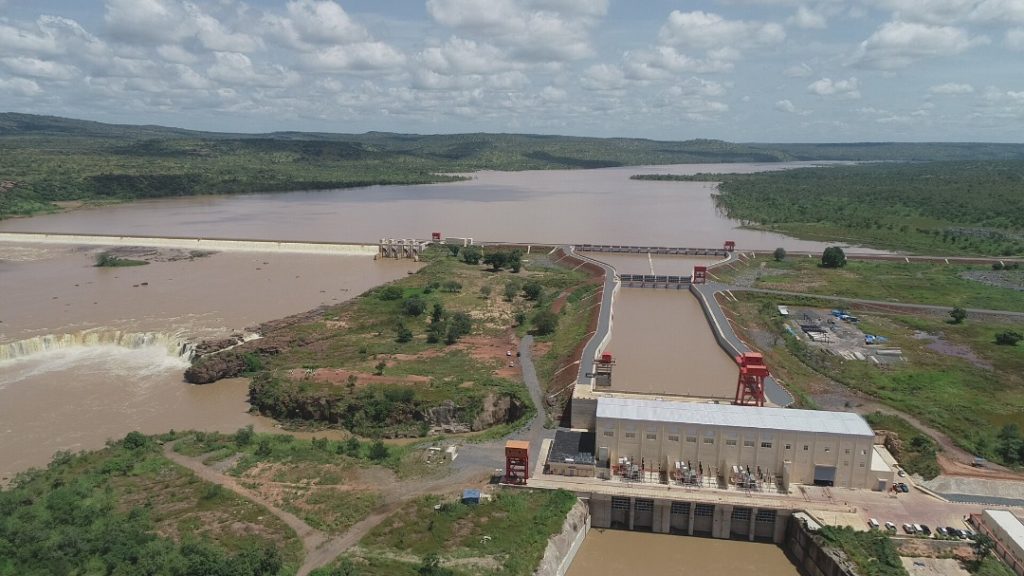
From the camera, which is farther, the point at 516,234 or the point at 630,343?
the point at 516,234

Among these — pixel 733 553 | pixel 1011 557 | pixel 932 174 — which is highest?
pixel 932 174

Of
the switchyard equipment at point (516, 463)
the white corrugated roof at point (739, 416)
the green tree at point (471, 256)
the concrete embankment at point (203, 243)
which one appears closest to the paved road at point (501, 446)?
the switchyard equipment at point (516, 463)

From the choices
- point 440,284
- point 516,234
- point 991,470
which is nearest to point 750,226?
point 516,234

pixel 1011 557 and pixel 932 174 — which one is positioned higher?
pixel 932 174

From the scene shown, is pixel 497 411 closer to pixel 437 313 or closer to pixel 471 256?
pixel 437 313

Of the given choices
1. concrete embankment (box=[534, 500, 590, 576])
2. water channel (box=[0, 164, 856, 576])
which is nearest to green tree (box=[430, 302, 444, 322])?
water channel (box=[0, 164, 856, 576])

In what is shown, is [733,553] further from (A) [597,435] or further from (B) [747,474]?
(A) [597,435]
